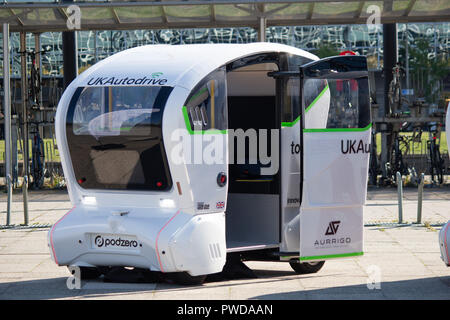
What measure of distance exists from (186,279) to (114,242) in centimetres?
82

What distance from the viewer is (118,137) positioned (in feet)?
29.1

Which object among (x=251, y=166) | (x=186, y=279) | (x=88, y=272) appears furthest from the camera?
(x=251, y=166)

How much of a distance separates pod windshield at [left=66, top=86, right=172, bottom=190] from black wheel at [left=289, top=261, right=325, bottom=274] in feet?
6.83

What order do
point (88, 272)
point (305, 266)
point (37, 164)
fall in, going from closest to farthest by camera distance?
point (88, 272) → point (305, 266) → point (37, 164)

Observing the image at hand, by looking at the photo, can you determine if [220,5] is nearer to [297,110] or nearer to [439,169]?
[439,169]

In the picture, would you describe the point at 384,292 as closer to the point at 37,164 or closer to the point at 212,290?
the point at 212,290

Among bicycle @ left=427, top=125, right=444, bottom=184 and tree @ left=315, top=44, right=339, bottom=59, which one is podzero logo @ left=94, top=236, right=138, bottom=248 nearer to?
bicycle @ left=427, top=125, right=444, bottom=184

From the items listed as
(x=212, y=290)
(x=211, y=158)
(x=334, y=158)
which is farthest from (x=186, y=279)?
(x=334, y=158)

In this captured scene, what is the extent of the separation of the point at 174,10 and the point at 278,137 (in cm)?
1057

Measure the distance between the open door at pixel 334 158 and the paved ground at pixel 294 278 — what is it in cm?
45

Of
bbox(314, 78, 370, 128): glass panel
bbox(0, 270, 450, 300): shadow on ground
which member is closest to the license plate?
bbox(0, 270, 450, 300): shadow on ground

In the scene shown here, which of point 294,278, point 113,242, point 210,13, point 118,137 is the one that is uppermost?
point 210,13

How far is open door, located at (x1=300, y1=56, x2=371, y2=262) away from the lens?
9367 mm
